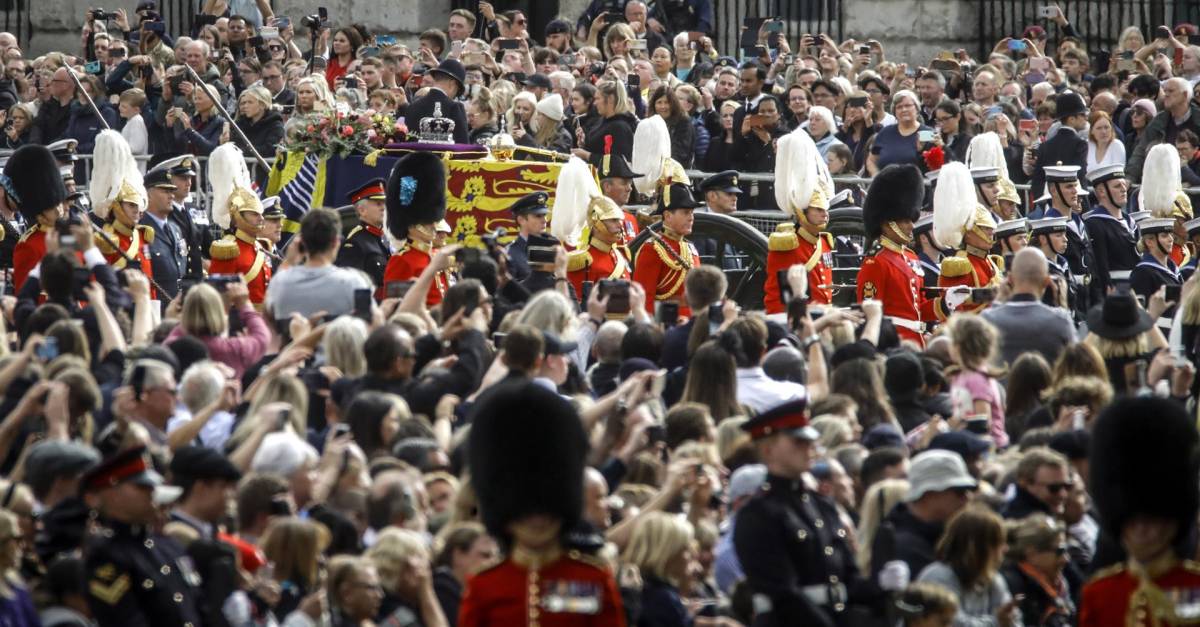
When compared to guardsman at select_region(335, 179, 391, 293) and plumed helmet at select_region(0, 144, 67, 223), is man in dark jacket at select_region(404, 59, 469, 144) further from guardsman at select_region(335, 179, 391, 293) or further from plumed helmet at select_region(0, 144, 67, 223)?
plumed helmet at select_region(0, 144, 67, 223)

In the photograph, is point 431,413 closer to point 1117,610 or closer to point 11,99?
point 1117,610

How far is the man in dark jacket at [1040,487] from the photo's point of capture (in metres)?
9.22

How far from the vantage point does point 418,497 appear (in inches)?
349

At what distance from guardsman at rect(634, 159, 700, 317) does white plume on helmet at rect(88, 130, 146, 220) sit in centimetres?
307

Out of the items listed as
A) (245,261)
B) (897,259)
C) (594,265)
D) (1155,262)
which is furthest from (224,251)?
(1155,262)

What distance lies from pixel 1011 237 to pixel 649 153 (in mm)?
2623

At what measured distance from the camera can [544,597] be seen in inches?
301

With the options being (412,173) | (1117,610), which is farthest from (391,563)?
(412,173)

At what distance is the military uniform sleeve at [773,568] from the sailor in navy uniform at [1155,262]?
8365 mm

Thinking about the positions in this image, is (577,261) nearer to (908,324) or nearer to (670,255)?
(670,255)

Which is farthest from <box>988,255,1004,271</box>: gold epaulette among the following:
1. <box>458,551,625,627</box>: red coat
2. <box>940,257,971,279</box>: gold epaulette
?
<box>458,551,625,627</box>: red coat

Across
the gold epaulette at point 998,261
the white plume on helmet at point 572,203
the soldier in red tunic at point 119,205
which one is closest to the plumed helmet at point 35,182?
the soldier in red tunic at point 119,205

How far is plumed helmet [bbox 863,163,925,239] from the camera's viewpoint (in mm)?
15805

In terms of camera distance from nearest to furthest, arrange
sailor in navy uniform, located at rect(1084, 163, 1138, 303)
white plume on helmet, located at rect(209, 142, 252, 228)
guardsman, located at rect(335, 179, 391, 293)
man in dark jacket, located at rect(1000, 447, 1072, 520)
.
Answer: man in dark jacket, located at rect(1000, 447, 1072, 520) → guardsman, located at rect(335, 179, 391, 293) → white plume on helmet, located at rect(209, 142, 252, 228) → sailor in navy uniform, located at rect(1084, 163, 1138, 303)
